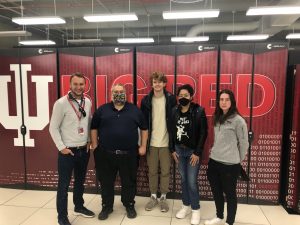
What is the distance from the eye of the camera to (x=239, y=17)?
10008mm

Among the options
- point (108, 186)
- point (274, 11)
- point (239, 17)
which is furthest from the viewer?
point (239, 17)

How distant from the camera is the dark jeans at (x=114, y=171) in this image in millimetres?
2973

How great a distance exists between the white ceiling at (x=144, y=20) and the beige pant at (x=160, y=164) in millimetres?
3729

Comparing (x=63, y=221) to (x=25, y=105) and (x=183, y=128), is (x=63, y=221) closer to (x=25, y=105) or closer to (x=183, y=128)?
(x=183, y=128)

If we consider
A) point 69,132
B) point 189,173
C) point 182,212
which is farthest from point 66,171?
point 182,212

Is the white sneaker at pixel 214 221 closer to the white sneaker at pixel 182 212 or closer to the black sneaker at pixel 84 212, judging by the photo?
the white sneaker at pixel 182 212

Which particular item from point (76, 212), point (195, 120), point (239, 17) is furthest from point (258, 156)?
point (239, 17)

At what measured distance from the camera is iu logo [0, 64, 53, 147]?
380 centimetres

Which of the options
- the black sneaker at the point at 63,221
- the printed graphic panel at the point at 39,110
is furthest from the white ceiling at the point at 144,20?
the black sneaker at the point at 63,221

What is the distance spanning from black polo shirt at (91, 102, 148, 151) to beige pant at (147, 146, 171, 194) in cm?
39

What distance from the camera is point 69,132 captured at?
2760 mm

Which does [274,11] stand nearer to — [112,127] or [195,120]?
[195,120]

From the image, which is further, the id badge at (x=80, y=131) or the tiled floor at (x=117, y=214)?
the tiled floor at (x=117, y=214)

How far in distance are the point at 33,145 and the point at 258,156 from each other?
3.19 m
